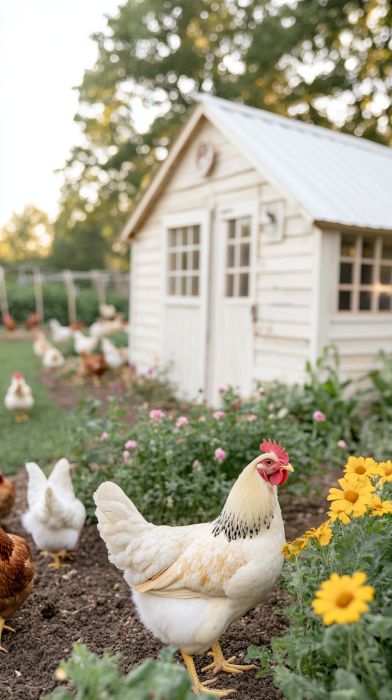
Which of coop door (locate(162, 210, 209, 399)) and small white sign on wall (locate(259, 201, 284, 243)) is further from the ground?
small white sign on wall (locate(259, 201, 284, 243))

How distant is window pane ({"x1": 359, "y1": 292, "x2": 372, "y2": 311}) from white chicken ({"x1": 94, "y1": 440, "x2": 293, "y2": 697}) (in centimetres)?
478

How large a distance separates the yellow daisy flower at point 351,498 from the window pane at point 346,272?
478 cm

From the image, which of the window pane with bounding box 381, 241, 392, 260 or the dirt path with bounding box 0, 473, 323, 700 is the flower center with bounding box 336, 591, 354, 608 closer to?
the dirt path with bounding box 0, 473, 323, 700

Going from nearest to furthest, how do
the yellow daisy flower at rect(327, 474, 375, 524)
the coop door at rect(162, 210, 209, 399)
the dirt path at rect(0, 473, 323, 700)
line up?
the yellow daisy flower at rect(327, 474, 375, 524)
the dirt path at rect(0, 473, 323, 700)
the coop door at rect(162, 210, 209, 399)

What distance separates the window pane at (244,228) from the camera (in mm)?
7463

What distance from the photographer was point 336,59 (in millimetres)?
18156

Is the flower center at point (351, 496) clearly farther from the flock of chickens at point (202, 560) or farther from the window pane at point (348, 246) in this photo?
the window pane at point (348, 246)

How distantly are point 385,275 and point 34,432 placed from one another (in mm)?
4767

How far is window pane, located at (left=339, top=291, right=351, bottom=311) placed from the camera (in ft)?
21.8

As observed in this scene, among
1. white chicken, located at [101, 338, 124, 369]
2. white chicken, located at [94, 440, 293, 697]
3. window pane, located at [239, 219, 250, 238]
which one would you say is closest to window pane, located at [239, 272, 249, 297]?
window pane, located at [239, 219, 250, 238]

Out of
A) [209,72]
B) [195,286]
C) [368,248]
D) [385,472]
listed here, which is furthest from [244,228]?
[209,72]

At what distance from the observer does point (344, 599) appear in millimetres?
1535

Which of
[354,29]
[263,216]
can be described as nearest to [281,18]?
[354,29]

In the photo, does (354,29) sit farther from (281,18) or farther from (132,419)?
(132,419)
